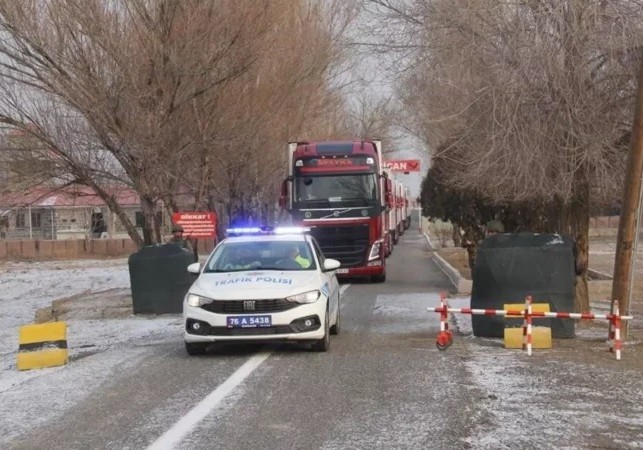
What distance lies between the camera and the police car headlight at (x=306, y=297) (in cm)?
1025

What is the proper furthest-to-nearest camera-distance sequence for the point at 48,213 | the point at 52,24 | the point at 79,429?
the point at 48,213 → the point at 52,24 → the point at 79,429

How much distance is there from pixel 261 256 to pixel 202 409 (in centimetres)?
427

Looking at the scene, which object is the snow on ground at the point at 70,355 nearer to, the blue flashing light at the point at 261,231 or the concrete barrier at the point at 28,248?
the blue flashing light at the point at 261,231

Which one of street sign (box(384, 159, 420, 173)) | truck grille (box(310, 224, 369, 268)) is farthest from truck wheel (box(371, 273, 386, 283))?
street sign (box(384, 159, 420, 173))

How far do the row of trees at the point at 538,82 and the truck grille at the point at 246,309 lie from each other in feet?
12.4

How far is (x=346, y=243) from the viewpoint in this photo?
22.0 meters

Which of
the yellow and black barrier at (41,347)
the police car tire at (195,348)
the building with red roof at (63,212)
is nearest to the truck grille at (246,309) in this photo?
the police car tire at (195,348)

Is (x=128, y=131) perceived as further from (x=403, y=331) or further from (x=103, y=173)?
(x=403, y=331)

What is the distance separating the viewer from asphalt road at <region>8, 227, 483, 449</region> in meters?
6.57

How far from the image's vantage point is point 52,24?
15562 millimetres

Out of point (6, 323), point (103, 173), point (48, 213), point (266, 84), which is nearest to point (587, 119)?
point (103, 173)

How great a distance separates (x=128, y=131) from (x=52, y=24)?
2375mm

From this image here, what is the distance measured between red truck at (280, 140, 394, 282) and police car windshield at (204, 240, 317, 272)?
9773 mm

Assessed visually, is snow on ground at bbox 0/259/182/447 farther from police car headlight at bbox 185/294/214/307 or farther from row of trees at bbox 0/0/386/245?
row of trees at bbox 0/0/386/245
